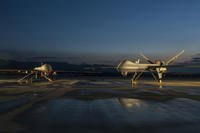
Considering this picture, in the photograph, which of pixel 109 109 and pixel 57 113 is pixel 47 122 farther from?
pixel 109 109

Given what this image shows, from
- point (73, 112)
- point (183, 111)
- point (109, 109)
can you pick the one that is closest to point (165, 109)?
point (183, 111)

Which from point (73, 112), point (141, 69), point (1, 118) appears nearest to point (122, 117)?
point (73, 112)

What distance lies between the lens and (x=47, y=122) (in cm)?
1584

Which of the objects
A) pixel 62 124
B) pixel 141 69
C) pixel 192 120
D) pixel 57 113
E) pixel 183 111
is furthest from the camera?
pixel 141 69

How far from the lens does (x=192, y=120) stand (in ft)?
55.1

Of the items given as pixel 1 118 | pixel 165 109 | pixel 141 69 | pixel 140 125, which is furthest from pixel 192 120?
pixel 141 69

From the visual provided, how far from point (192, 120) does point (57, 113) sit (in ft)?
23.1

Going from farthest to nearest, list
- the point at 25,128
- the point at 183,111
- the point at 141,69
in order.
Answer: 1. the point at 141,69
2. the point at 183,111
3. the point at 25,128

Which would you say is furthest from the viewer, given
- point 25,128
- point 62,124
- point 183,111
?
point 183,111

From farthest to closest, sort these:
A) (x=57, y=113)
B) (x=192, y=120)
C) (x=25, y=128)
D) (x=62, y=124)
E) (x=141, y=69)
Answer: (x=141, y=69)
(x=57, y=113)
(x=192, y=120)
(x=62, y=124)
(x=25, y=128)

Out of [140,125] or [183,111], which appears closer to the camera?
[140,125]

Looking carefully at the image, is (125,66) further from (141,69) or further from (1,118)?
(1,118)

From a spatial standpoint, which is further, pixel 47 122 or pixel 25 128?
pixel 47 122

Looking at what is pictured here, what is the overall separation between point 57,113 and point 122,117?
3.70 meters
